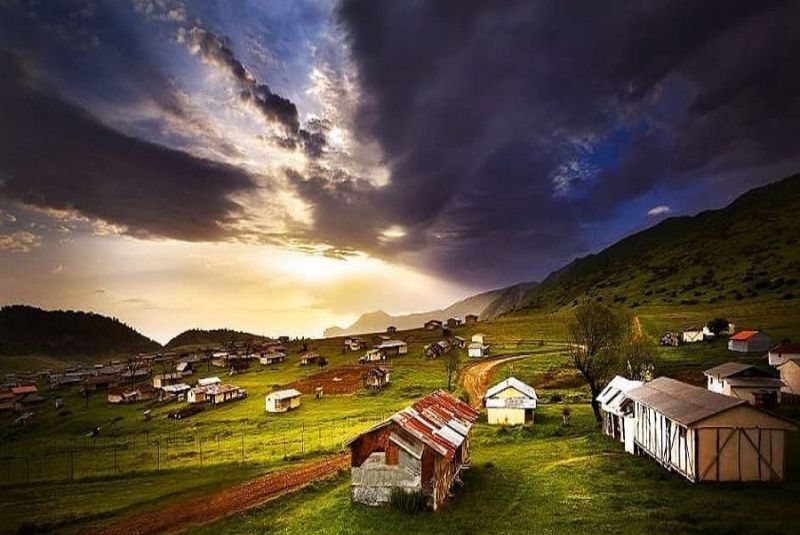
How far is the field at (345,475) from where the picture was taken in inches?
1253

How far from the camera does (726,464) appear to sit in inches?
1420

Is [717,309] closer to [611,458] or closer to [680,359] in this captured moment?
[680,359]

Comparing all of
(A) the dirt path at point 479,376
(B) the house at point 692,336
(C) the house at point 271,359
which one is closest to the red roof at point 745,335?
(B) the house at point 692,336

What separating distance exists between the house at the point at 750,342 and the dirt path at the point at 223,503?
74949 millimetres

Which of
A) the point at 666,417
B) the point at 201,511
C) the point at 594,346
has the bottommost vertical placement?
the point at 201,511

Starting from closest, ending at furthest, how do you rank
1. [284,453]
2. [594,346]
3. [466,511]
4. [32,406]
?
[466,511] < [284,453] < [594,346] < [32,406]

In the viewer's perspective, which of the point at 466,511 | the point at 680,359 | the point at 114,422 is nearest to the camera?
the point at 466,511

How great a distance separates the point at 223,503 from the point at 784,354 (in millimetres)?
72299

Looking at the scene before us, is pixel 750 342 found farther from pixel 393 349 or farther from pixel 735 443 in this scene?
Result: pixel 393 349

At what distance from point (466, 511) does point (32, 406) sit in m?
136

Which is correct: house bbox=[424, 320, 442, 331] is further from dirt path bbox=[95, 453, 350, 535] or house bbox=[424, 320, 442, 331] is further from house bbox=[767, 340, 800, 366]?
dirt path bbox=[95, 453, 350, 535]

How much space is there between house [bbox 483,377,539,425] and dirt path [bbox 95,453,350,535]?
23.0 meters

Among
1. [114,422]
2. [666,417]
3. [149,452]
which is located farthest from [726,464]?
[114,422]

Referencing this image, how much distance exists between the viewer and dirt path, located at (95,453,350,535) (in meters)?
38.8
